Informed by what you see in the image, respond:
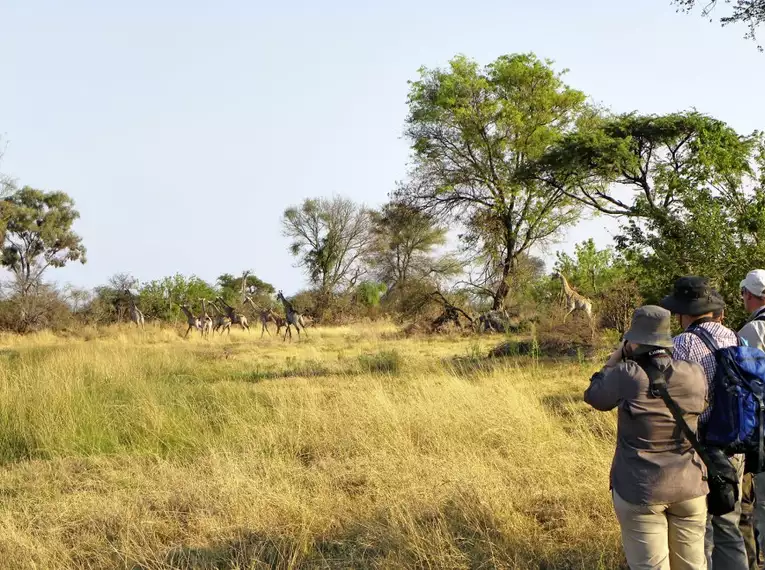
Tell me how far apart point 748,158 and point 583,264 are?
51.0 ft

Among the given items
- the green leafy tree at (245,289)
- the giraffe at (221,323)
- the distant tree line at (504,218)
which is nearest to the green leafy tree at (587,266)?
the distant tree line at (504,218)

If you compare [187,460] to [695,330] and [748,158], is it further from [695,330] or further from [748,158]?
[748,158]

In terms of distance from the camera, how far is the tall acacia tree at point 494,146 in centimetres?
2756

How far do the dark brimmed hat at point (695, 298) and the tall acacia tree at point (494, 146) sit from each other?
23.6 metres

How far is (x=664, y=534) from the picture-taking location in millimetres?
3225

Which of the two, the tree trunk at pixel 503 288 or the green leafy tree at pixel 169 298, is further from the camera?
the green leafy tree at pixel 169 298

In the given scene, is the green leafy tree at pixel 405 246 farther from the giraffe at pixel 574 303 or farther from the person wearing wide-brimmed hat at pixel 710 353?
the person wearing wide-brimmed hat at pixel 710 353

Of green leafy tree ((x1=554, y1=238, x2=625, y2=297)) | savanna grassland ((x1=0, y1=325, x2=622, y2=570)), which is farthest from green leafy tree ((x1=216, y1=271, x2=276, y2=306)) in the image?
savanna grassland ((x1=0, y1=325, x2=622, y2=570))

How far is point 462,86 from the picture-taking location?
90.9ft

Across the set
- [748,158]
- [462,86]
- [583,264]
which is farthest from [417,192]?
[748,158]

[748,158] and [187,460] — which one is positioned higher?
[748,158]

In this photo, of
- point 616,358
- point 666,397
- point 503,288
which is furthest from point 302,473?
point 503,288

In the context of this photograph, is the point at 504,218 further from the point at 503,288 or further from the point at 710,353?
the point at 710,353

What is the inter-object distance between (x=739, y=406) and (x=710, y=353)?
303mm
